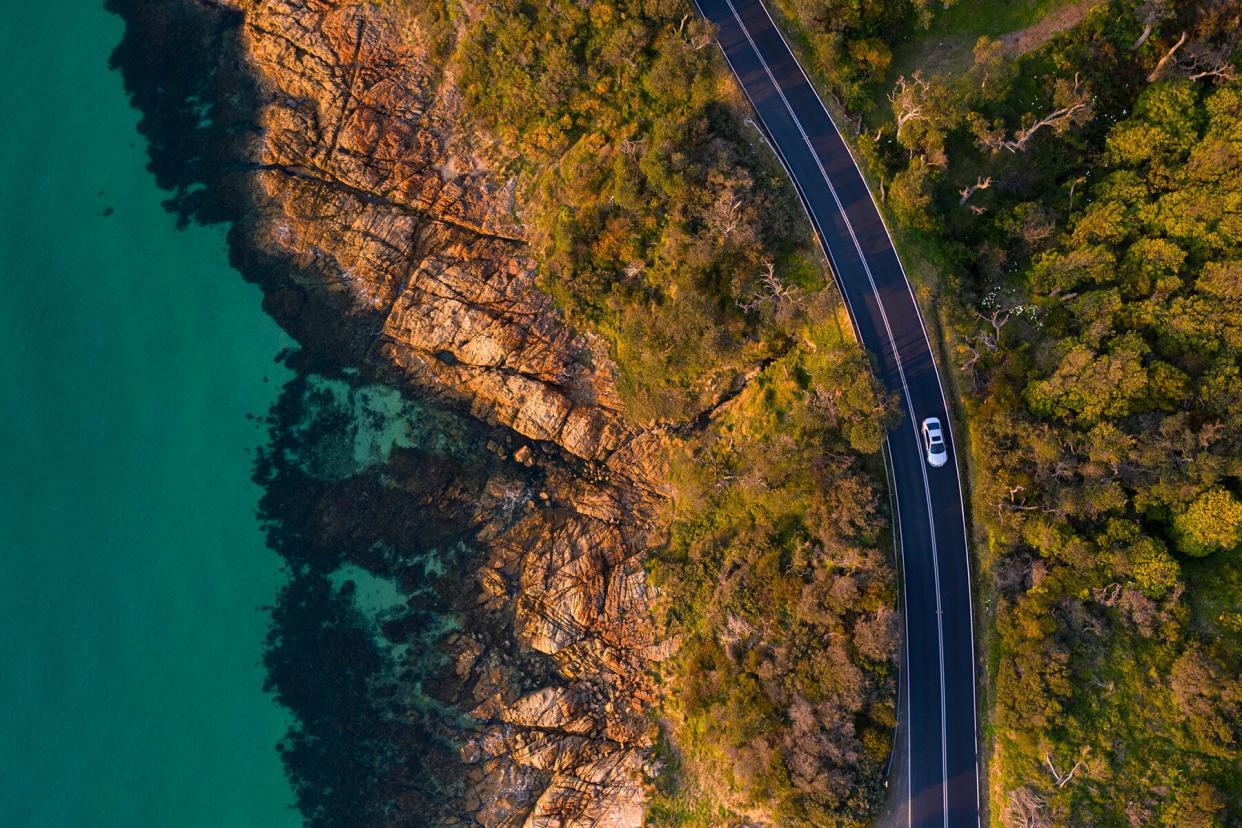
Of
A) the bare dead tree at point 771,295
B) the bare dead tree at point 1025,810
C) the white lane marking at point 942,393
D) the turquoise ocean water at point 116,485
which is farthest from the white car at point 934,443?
the turquoise ocean water at point 116,485

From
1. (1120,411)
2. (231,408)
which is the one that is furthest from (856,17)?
(231,408)

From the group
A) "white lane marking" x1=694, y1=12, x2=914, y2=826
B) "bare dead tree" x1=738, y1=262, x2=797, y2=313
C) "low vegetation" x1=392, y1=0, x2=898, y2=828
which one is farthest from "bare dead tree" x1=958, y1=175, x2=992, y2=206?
"bare dead tree" x1=738, y1=262, x2=797, y2=313

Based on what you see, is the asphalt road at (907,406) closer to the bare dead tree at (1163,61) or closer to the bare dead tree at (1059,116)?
the bare dead tree at (1059,116)

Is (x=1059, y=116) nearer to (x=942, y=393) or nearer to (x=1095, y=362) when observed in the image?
(x=1095, y=362)

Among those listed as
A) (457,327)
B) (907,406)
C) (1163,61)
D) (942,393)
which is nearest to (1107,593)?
(942,393)

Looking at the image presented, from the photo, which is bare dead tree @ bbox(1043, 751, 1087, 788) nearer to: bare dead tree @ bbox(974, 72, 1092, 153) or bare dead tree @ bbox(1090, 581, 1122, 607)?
bare dead tree @ bbox(1090, 581, 1122, 607)

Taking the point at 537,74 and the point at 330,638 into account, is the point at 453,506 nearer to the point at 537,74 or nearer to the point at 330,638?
the point at 330,638
